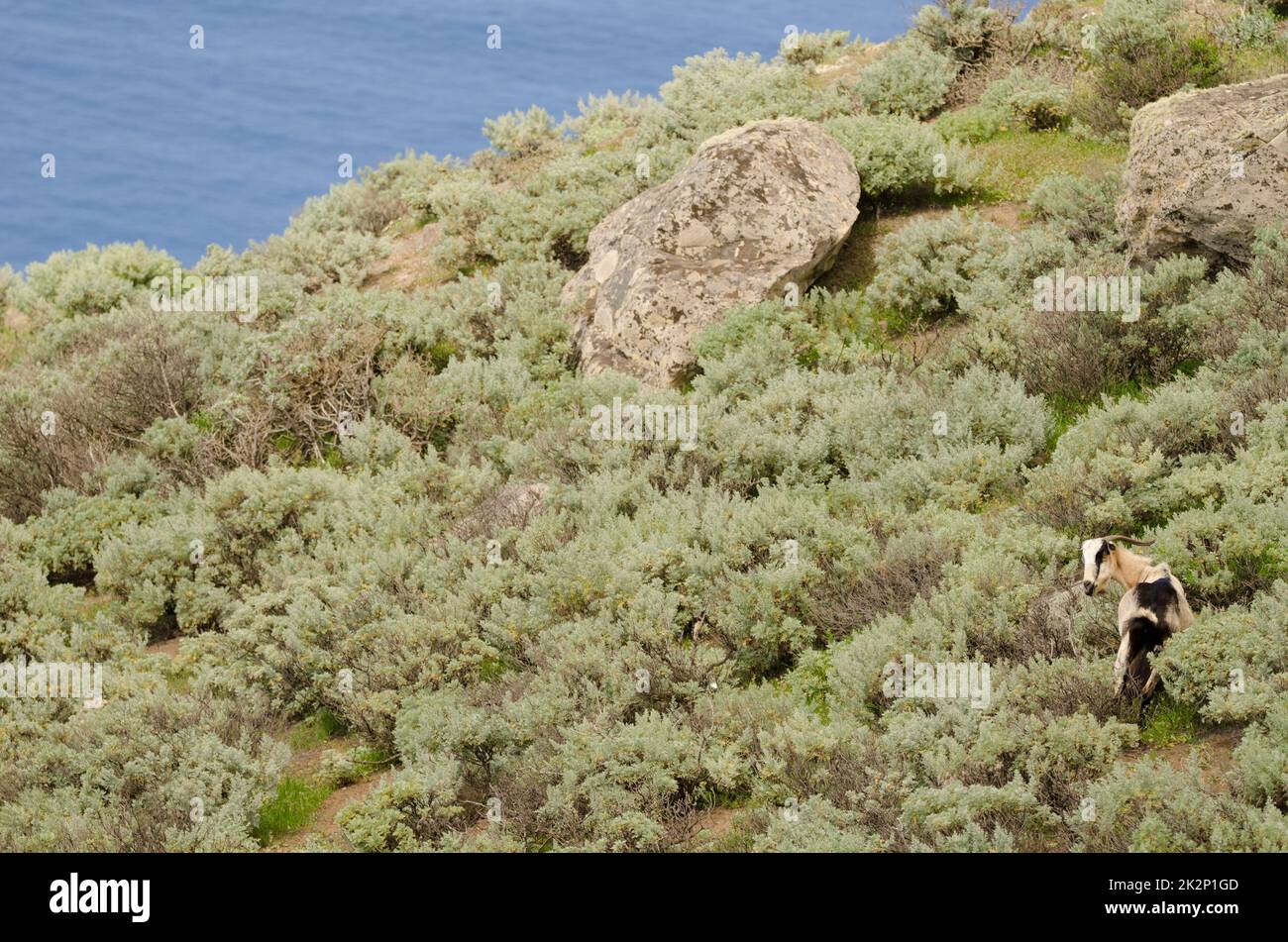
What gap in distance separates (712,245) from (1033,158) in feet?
14.4

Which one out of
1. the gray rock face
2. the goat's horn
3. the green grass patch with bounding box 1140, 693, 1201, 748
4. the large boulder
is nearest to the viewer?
the green grass patch with bounding box 1140, 693, 1201, 748

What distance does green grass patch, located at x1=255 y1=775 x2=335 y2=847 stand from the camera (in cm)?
866

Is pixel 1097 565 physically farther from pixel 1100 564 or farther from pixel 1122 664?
pixel 1122 664

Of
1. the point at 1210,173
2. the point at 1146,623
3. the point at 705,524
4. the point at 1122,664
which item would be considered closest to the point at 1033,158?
the point at 1210,173

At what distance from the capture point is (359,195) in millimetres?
21203

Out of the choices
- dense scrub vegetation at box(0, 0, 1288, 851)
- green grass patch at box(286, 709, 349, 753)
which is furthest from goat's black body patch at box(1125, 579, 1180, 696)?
green grass patch at box(286, 709, 349, 753)

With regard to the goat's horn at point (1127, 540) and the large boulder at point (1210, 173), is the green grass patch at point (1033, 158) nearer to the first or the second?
the large boulder at point (1210, 173)

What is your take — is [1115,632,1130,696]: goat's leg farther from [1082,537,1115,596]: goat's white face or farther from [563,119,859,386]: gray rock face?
[563,119,859,386]: gray rock face

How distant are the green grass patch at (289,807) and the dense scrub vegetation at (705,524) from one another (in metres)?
0.09

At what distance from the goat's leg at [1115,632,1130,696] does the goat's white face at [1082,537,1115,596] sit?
1.43ft

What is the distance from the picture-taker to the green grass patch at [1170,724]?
722 cm

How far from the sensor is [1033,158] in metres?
16.0

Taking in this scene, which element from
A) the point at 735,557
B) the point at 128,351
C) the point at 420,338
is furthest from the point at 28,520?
the point at 735,557

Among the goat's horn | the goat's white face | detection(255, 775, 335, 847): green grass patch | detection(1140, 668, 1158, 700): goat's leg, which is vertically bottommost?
detection(255, 775, 335, 847): green grass patch
